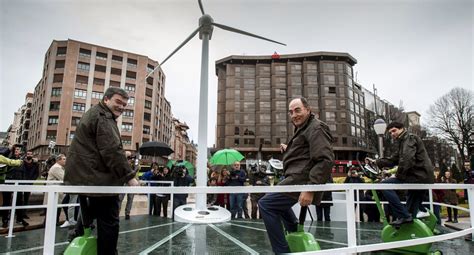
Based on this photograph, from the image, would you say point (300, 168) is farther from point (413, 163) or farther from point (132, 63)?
point (132, 63)

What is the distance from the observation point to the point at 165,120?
78188 millimetres

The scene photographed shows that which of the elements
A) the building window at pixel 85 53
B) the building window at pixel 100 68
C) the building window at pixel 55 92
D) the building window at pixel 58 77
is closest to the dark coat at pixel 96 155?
the building window at pixel 55 92

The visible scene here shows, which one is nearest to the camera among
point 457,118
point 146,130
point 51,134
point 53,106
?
point 457,118

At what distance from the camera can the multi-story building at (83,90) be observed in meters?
54.2

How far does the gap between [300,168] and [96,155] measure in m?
1.95

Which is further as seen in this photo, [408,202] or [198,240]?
[198,240]

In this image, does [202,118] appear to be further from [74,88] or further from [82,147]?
[74,88]

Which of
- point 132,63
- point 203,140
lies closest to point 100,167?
point 203,140

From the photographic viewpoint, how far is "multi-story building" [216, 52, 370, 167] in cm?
5916

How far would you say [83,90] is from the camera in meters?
57.1

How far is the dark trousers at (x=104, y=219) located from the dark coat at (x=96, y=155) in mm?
205

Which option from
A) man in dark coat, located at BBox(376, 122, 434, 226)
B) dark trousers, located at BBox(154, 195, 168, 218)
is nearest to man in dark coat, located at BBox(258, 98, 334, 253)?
man in dark coat, located at BBox(376, 122, 434, 226)

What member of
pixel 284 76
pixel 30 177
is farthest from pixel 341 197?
pixel 284 76

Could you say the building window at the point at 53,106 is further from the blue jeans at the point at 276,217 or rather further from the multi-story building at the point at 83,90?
the blue jeans at the point at 276,217
